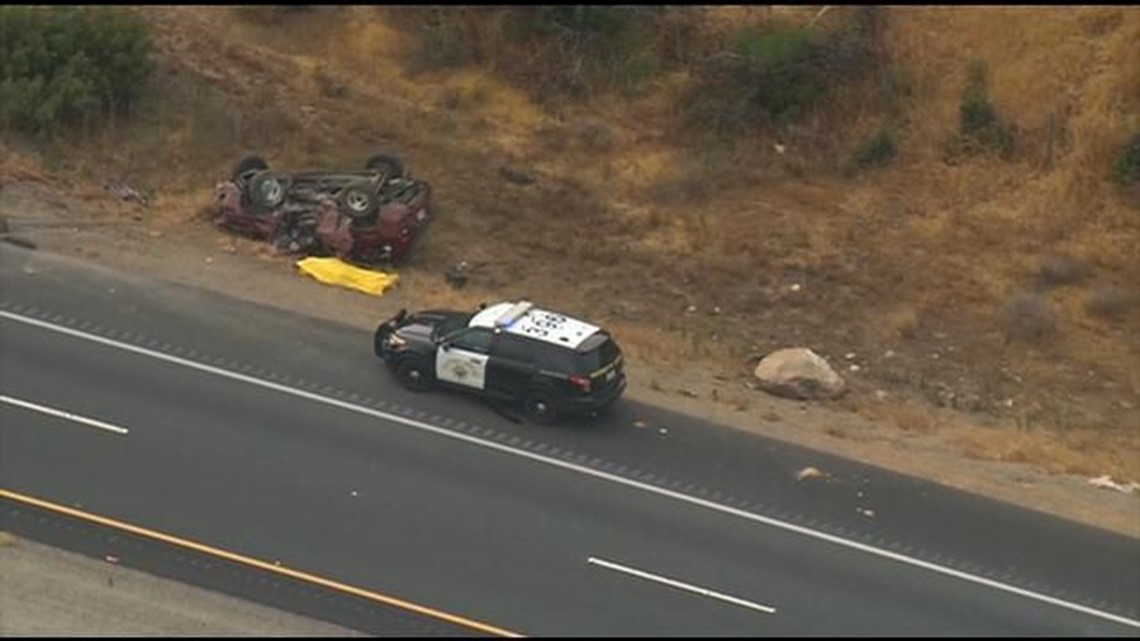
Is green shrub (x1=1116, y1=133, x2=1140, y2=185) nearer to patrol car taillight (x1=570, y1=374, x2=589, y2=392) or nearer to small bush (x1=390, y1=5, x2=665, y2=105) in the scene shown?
small bush (x1=390, y1=5, x2=665, y2=105)

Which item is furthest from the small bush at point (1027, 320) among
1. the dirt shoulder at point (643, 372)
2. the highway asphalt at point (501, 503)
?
the highway asphalt at point (501, 503)

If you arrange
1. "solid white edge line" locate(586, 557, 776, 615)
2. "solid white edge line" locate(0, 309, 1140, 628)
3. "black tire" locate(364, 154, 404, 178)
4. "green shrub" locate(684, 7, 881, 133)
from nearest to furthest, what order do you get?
1. "solid white edge line" locate(586, 557, 776, 615)
2. "solid white edge line" locate(0, 309, 1140, 628)
3. "black tire" locate(364, 154, 404, 178)
4. "green shrub" locate(684, 7, 881, 133)

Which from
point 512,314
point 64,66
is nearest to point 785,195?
point 512,314

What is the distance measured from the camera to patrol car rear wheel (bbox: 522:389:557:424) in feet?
73.9

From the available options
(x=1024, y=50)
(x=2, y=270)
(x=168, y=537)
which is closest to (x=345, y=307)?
(x=2, y=270)

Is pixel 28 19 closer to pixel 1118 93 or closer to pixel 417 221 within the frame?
pixel 417 221

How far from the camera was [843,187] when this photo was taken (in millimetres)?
32625

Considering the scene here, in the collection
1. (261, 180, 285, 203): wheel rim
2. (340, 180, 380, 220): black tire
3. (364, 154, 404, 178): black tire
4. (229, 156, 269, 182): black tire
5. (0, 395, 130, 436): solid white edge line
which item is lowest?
(0, 395, 130, 436): solid white edge line

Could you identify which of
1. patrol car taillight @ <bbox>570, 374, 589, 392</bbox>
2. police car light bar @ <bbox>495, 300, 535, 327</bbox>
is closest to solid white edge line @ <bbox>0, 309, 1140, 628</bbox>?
patrol car taillight @ <bbox>570, 374, 589, 392</bbox>

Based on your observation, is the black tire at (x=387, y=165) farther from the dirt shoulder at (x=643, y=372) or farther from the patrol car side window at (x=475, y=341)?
the patrol car side window at (x=475, y=341)

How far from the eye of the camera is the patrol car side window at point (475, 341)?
22891 mm

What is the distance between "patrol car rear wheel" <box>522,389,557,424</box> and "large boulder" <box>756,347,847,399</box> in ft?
13.7

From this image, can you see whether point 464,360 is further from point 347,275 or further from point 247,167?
point 247,167

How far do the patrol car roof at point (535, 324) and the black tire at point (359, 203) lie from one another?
4967 mm
